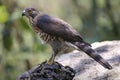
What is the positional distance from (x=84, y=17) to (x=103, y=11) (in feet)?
1.56

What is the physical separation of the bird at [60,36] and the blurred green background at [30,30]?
2.66 metres

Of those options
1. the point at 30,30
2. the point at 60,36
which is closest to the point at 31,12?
the point at 60,36

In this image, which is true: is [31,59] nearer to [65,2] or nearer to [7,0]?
[7,0]

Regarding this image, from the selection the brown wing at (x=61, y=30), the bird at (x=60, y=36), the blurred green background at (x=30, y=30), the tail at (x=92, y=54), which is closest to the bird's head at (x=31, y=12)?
the bird at (x=60, y=36)

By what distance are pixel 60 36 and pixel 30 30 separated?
366 cm

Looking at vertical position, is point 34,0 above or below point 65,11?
below

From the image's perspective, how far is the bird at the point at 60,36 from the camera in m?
5.73

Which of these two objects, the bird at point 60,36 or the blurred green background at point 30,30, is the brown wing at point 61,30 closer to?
the bird at point 60,36

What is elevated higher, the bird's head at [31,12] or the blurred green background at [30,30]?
the blurred green background at [30,30]

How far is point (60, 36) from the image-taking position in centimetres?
584

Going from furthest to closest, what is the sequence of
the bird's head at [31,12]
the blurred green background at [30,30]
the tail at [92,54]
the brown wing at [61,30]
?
the blurred green background at [30,30], the bird's head at [31,12], the brown wing at [61,30], the tail at [92,54]

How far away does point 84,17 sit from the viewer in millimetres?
11297

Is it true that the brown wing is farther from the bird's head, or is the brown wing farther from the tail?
the bird's head

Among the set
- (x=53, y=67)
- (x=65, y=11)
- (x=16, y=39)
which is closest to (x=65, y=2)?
(x=65, y=11)
